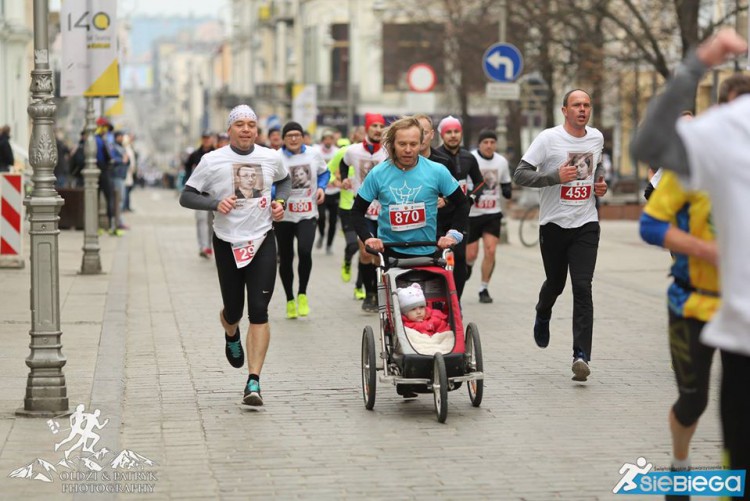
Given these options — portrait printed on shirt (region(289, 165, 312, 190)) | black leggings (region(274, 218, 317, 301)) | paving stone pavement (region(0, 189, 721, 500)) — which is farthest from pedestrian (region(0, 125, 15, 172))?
black leggings (region(274, 218, 317, 301))

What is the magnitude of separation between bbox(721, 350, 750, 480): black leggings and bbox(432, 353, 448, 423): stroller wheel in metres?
3.67

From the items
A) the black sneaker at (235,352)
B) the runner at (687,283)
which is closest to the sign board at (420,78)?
the black sneaker at (235,352)

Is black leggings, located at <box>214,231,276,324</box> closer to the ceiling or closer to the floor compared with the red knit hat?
closer to the floor


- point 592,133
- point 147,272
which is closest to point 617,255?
point 147,272

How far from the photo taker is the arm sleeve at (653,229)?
19.1 feet

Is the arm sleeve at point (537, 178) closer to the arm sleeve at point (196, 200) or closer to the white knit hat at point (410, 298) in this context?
the white knit hat at point (410, 298)

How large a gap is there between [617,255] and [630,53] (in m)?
10.9

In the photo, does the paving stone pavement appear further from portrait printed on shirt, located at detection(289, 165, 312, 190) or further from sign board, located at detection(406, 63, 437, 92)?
sign board, located at detection(406, 63, 437, 92)

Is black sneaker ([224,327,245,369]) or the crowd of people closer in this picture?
the crowd of people

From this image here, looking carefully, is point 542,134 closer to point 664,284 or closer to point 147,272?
point 664,284

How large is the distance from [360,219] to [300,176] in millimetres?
5914

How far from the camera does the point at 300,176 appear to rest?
15.6m

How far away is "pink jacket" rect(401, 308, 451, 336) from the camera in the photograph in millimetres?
9297

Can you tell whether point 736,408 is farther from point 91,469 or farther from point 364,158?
point 364,158
